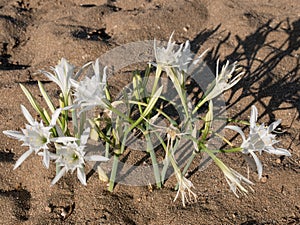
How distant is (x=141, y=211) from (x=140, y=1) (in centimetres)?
176

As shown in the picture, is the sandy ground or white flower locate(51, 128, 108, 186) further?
the sandy ground

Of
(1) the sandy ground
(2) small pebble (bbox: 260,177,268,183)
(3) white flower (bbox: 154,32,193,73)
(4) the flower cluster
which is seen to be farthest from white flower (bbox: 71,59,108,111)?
(2) small pebble (bbox: 260,177,268,183)

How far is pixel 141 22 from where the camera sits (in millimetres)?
2592

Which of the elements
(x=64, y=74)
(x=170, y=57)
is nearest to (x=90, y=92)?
(x=64, y=74)

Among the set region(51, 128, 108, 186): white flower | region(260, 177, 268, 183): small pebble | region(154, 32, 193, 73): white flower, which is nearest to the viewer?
region(51, 128, 108, 186): white flower

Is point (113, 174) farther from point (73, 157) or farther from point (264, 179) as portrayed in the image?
point (264, 179)

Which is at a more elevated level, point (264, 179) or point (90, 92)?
point (90, 92)

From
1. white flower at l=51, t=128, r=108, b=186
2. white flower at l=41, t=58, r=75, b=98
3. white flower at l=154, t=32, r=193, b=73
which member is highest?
white flower at l=154, t=32, r=193, b=73

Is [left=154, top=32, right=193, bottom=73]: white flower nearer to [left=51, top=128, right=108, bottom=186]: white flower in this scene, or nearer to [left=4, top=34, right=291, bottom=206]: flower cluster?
[left=4, top=34, right=291, bottom=206]: flower cluster

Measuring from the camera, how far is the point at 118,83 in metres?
2.16

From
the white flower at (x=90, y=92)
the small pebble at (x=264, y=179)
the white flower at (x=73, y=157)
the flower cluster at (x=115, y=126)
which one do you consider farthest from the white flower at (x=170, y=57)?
the small pebble at (x=264, y=179)

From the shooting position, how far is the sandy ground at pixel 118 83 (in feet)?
5.41

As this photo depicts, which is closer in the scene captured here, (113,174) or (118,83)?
(113,174)

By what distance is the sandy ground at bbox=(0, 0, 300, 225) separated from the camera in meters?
1.65
